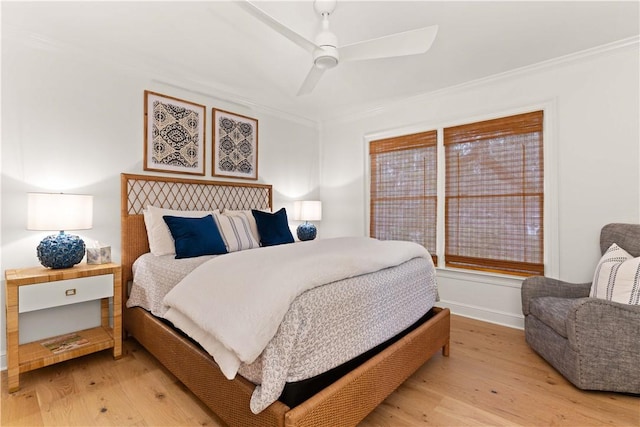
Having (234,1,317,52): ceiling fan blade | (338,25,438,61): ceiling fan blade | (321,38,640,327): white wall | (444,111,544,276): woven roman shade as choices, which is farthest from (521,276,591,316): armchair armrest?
(234,1,317,52): ceiling fan blade

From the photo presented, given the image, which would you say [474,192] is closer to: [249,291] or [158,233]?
[249,291]

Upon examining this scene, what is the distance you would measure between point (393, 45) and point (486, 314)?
2845 millimetres

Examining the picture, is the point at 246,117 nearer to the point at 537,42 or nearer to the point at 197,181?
the point at 197,181

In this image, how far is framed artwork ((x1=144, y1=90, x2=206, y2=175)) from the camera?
3.10m

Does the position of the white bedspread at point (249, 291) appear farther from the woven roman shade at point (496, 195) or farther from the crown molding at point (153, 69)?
the crown molding at point (153, 69)

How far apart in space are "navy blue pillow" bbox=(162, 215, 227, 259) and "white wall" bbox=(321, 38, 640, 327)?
257 cm

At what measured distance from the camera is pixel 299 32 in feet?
7.94

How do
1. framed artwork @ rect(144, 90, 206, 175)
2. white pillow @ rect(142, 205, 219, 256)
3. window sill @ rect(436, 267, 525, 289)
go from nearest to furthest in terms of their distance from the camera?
white pillow @ rect(142, 205, 219, 256) < framed artwork @ rect(144, 90, 206, 175) < window sill @ rect(436, 267, 525, 289)

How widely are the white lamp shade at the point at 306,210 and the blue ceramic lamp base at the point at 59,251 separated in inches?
97.7

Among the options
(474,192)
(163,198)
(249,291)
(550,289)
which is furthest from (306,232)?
(249,291)

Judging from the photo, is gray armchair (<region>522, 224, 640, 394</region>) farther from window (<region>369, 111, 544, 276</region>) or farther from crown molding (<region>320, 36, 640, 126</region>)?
crown molding (<region>320, 36, 640, 126</region>)

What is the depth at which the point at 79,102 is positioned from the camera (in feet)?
8.86

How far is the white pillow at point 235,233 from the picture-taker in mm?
2969

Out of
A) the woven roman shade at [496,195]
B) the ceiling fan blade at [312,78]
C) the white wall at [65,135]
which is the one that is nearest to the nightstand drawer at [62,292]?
the white wall at [65,135]
